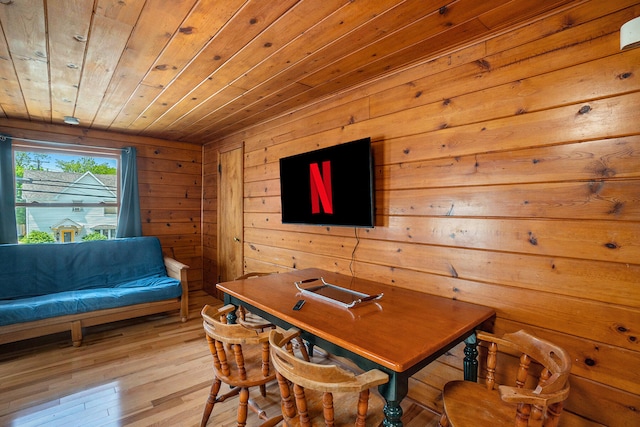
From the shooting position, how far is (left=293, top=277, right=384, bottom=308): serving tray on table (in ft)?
5.64

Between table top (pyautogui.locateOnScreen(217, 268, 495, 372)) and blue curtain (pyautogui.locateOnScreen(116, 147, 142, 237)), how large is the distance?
2.65 m

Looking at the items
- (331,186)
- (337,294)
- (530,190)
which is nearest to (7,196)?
(331,186)

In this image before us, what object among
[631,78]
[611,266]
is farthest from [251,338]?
[631,78]

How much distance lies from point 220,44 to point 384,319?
5.73ft

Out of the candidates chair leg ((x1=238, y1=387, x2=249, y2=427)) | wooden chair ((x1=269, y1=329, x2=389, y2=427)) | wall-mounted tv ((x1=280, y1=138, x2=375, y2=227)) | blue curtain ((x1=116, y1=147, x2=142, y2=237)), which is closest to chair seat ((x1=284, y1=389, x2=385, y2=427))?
wooden chair ((x1=269, y1=329, x2=389, y2=427))

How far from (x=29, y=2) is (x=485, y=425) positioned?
8.70 ft

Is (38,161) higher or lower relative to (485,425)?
higher

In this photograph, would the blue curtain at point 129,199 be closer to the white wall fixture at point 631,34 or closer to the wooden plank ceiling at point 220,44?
the wooden plank ceiling at point 220,44

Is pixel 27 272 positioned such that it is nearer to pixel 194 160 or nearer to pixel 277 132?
pixel 194 160

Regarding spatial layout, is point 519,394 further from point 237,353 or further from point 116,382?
point 116,382

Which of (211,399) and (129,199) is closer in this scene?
(211,399)

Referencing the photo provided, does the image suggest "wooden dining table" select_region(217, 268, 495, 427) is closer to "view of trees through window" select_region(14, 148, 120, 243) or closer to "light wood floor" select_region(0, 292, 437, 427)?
"light wood floor" select_region(0, 292, 437, 427)

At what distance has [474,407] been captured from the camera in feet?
4.28

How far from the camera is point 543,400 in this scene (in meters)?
0.98
